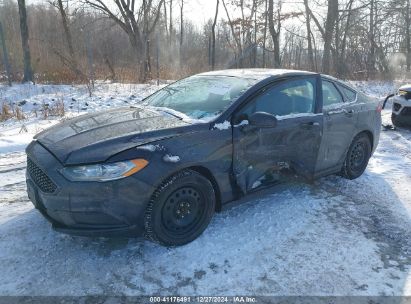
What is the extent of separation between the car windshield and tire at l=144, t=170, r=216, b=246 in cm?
66

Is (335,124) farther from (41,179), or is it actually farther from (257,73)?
(41,179)

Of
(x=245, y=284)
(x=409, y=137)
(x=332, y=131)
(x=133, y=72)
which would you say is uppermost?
(x=133, y=72)

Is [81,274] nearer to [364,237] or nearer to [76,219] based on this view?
[76,219]

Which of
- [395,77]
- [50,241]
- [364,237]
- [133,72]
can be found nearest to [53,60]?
[133,72]

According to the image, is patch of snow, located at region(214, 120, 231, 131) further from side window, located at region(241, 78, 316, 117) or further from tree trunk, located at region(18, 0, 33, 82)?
tree trunk, located at region(18, 0, 33, 82)

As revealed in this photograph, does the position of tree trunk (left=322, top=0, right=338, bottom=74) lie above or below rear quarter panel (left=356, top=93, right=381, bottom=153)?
above

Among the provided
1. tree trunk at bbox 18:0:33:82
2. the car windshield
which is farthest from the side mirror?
tree trunk at bbox 18:0:33:82

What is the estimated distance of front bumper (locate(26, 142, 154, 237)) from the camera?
2.65m

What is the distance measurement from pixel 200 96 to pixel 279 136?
940mm

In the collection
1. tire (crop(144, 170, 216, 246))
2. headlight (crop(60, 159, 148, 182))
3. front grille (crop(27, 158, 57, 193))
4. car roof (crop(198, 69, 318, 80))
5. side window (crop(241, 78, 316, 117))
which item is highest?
car roof (crop(198, 69, 318, 80))

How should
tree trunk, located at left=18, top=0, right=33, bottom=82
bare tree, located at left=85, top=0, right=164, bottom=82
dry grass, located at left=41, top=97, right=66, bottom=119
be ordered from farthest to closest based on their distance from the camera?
bare tree, located at left=85, top=0, right=164, bottom=82 → tree trunk, located at left=18, top=0, right=33, bottom=82 → dry grass, located at left=41, top=97, right=66, bottom=119

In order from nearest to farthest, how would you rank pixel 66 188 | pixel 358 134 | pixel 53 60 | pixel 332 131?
pixel 66 188
pixel 332 131
pixel 358 134
pixel 53 60

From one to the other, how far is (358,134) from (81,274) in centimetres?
385

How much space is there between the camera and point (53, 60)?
14633 millimetres
